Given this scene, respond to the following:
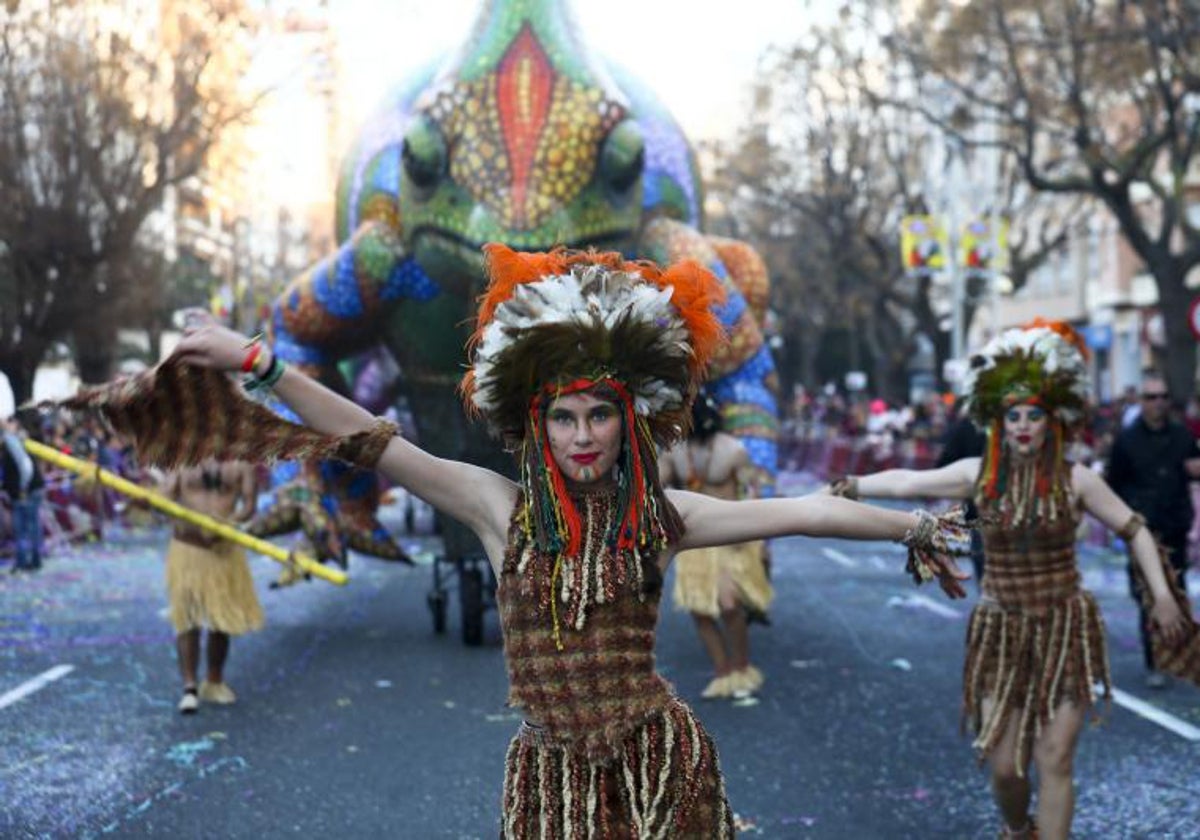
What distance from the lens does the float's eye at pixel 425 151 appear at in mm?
9070

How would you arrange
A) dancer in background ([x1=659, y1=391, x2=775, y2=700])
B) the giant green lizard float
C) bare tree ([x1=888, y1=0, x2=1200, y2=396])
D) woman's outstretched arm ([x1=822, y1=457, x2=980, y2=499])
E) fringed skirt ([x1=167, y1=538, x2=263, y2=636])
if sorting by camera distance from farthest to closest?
bare tree ([x1=888, y1=0, x2=1200, y2=396]) < the giant green lizard float < dancer in background ([x1=659, y1=391, x2=775, y2=700]) < fringed skirt ([x1=167, y1=538, x2=263, y2=636]) < woman's outstretched arm ([x1=822, y1=457, x2=980, y2=499])

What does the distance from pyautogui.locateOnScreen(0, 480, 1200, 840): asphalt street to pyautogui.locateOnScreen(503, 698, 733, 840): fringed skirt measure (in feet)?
7.83

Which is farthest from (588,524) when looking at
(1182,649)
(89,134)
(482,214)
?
(89,134)

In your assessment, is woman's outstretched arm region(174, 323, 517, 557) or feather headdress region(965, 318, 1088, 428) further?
A: feather headdress region(965, 318, 1088, 428)

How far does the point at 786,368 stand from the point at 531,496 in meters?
63.5

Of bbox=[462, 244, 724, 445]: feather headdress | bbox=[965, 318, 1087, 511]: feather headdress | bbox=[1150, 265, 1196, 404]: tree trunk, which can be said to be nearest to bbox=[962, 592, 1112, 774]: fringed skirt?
bbox=[965, 318, 1087, 511]: feather headdress

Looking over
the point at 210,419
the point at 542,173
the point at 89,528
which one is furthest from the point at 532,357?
the point at 89,528

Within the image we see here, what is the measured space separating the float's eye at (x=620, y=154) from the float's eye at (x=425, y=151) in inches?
37.8

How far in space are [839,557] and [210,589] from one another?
9.46m

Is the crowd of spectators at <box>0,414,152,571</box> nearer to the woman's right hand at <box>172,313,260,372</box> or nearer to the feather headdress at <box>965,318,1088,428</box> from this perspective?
the feather headdress at <box>965,318,1088,428</box>

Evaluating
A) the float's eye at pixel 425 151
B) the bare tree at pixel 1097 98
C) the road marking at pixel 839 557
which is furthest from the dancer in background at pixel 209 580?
the bare tree at pixel 1097 98

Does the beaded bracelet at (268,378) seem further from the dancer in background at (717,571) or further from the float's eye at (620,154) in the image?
the float's eye at (620,154)

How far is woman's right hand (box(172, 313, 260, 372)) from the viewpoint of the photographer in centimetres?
318

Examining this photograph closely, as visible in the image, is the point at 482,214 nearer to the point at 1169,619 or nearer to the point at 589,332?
the point at 1169,619
